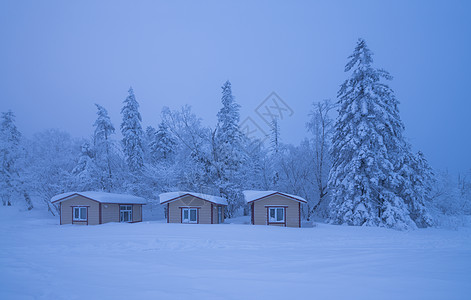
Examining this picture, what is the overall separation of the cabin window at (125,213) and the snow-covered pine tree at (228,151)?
9.91m

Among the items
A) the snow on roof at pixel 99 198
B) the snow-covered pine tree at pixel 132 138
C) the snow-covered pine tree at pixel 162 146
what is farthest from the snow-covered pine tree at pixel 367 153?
Result: the snow-covered pine tree at pixel 132 138

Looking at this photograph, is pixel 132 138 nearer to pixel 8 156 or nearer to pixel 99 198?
pixel 99 198

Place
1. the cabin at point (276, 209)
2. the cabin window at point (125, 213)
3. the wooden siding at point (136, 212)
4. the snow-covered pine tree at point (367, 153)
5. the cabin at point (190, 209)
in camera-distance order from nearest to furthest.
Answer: the snow-covered pine tree at point (367, 153) < the cabin at point (276, 209) < the cabin at point (190, 209) < the cabin window at point (125, 213) < the wooden siding at point (136, 212)

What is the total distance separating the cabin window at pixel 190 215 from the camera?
25264 mm

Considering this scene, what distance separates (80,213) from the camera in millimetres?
25922

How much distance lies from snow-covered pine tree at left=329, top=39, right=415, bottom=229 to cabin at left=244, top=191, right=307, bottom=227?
12.2 ft

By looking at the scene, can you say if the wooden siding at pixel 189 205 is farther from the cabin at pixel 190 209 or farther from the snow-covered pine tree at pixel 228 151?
the snow-covered pine tree at pixel 228 151

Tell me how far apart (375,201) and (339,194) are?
9.61 ft

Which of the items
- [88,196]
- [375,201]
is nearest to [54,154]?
[88,196]

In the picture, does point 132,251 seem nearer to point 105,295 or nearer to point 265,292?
point 105,295

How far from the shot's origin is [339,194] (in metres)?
24.0

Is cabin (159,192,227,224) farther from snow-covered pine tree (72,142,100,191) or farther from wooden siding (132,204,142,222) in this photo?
snow-covered pine tree (72,142,100,191)

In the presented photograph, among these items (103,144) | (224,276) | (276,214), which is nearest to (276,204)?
(276,214)

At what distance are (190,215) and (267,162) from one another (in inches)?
664
